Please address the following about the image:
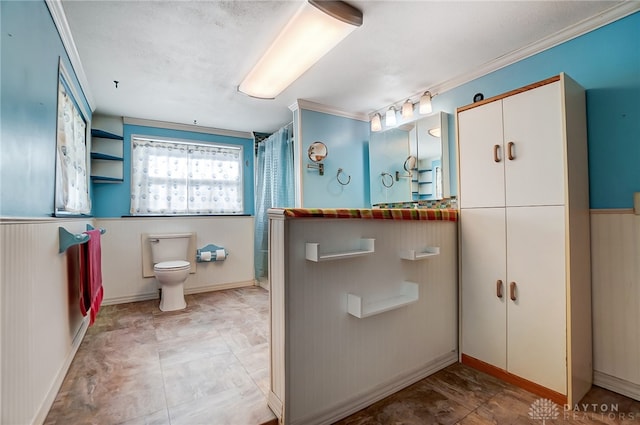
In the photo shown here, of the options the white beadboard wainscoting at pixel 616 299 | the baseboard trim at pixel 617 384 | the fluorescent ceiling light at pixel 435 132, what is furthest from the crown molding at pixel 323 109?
the baseboard trim at pixel 617 384

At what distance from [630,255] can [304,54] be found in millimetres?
2372

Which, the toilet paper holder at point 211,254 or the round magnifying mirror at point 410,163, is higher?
the round magnifying mirror at point 410,163

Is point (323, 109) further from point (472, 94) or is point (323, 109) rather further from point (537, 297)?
point (537, 297)

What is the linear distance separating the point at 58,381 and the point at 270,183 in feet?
8.74

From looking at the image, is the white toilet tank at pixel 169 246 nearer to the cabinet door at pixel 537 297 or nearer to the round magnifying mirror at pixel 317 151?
the round magnifying mirror at pixel 317 151

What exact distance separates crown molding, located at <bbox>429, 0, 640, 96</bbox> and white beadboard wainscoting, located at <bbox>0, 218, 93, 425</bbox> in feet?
9.96

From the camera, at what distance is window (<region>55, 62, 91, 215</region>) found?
184cm

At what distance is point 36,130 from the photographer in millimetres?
1450

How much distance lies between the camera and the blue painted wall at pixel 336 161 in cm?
313

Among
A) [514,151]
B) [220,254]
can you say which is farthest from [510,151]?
[220,254]

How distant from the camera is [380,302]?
5.38 feet

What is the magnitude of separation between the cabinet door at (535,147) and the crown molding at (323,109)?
1830 millimetres

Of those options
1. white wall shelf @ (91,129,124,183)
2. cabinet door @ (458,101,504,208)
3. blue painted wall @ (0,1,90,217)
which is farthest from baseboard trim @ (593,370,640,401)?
white wall shelf @ (91,129,124,183)

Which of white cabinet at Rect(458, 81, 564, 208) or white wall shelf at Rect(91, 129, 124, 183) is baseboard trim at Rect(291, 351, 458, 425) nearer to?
white cabinet at Rect(458, 81, 564, 208)
